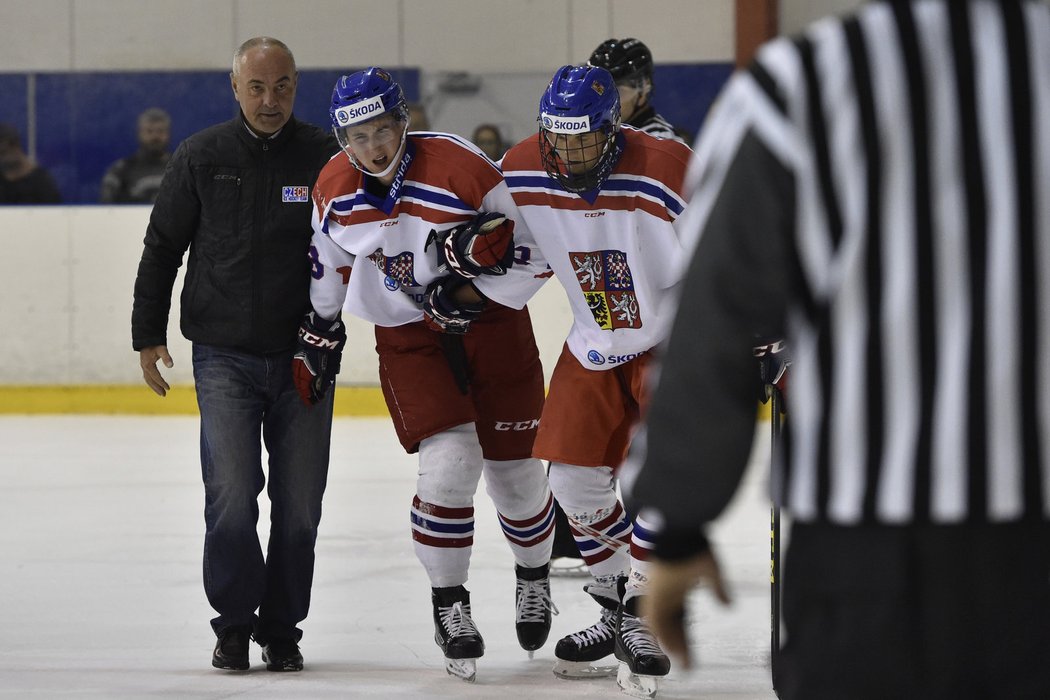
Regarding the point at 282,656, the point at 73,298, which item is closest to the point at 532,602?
the point at 282,656

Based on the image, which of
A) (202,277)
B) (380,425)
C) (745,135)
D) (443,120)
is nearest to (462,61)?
(443,120)

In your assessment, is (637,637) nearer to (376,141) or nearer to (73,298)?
(376,141)

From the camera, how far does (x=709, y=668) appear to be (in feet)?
10.8

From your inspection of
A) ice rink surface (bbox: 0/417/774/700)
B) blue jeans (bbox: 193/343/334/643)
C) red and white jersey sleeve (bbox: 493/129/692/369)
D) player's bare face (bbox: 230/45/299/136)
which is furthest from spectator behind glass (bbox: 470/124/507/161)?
red and white jersey sleeve (bbox: 493/129/692/369)

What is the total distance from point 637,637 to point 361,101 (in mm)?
1271

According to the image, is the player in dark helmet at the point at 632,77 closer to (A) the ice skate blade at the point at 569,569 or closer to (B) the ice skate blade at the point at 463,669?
(A) the ice skate blade at the point at 569,569

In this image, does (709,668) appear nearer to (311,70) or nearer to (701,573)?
(701,573)

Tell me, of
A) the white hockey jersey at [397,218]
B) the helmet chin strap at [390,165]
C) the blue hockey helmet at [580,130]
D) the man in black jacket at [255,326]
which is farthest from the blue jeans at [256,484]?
the blue hockey helmet at [580,130]

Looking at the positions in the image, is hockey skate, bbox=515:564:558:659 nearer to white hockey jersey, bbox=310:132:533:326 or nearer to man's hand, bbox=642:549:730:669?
white hockey jersey, bbox=310:132:533:326

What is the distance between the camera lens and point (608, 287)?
3170 mm

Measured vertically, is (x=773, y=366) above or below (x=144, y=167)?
below

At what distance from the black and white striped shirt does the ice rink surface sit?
0.57m

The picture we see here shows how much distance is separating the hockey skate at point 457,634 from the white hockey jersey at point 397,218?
2.09 feet

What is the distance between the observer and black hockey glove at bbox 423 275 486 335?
10.7ft
